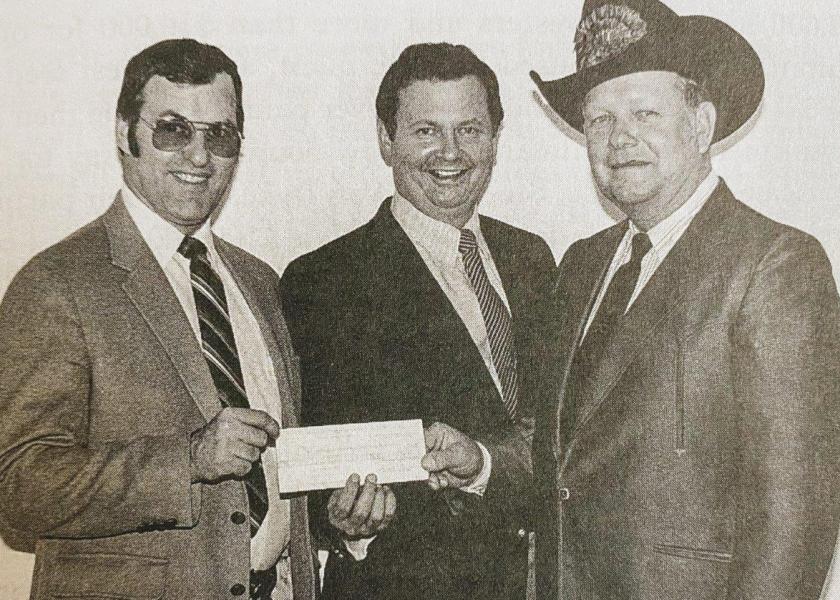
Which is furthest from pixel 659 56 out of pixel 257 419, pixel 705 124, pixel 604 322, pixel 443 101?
pixel 257 419

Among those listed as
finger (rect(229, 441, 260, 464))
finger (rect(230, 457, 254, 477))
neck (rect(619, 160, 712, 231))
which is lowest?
finger (rect(230, 457, 254, 477))

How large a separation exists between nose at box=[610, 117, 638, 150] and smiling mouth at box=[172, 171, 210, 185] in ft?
3.05

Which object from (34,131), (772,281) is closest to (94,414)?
(34,131)

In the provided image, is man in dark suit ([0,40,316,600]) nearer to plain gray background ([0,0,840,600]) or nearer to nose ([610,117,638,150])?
plain gray background ([0,0,840,600])

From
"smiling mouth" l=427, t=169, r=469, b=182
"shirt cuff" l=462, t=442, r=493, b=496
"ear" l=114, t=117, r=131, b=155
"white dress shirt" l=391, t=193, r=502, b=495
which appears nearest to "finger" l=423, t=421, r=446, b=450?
"shirt cuff" l=462, t=442, r=493, b=496

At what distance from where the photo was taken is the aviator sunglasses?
202 cm

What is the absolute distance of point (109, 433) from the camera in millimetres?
1924

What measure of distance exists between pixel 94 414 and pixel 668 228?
1313 millimetres

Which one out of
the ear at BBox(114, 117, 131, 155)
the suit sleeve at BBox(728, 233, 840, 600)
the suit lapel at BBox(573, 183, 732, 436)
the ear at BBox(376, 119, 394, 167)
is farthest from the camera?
the ear at BBox(376, 119, 394, 167)

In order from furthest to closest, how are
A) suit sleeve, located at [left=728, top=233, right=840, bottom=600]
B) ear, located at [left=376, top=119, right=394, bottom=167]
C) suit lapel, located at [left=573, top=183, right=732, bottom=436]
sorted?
ear, located at [left=376, top=119, right=394, bottom=167] → suit lapel, located at [left=573, top=183, right=732, bottom=436] → suit sleeve, located at [left=728, top=233, right=840, bottom=600]

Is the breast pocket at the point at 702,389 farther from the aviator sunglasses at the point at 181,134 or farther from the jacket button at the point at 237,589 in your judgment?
the aviator sunglasses at the point at 181,134

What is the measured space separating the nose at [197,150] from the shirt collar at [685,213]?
3.37 ft

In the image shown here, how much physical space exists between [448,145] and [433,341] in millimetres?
463

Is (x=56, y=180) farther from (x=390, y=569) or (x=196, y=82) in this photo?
(x=390, y=569)
